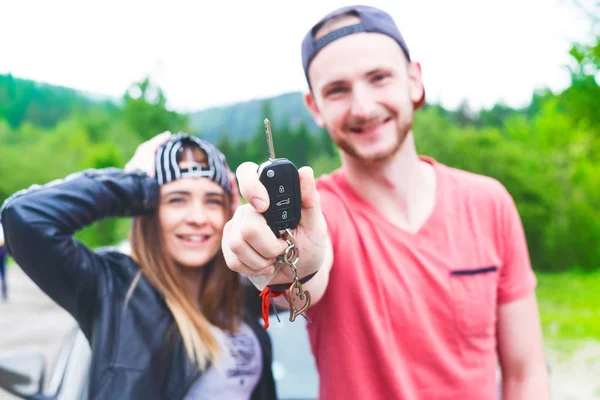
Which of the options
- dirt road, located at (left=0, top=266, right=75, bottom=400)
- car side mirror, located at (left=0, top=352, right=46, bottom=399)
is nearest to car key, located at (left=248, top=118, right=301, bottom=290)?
car side mirror, located at (left=0, top=352, right=46, bottom=399)

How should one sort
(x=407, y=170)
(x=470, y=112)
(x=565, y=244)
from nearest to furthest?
(x=407, y=170)
(x=565, y=244)
(x=470, y=112)

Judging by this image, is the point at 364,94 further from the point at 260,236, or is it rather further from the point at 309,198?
the point at 260,236

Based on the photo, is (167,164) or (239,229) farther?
(167,164)

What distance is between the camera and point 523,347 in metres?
1.75

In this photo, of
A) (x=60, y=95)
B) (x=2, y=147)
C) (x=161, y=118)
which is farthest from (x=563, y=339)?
(x=60, y=95)

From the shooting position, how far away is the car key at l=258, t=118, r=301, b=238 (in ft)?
2.96

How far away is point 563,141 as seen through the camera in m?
14.6

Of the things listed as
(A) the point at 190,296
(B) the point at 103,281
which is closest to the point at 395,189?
(A) the point at 190,296

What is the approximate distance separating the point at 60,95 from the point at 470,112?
27895 mm

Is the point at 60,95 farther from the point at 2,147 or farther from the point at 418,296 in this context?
the point at 418,296

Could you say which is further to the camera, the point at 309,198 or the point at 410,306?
the point at 410,306

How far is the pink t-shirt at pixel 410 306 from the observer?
1552 mm

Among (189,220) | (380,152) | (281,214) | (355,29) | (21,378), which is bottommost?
(21,378)

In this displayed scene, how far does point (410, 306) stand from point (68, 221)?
1151mm
